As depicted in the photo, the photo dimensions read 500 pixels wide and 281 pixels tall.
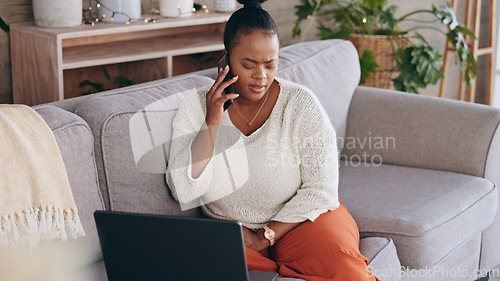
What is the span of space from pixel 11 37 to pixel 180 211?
1013 millimetres

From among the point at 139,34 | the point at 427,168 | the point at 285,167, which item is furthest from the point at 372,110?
the point at 139,34

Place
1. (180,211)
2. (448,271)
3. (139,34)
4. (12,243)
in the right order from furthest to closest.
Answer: (139,34) → (448,271) → (180,211) → (12,243)

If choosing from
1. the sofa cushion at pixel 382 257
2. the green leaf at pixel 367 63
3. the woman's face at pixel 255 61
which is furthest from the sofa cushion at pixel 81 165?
the green leaf at pixel 367 63

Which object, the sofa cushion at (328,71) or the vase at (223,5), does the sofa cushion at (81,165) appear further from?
the vase at (223,5)

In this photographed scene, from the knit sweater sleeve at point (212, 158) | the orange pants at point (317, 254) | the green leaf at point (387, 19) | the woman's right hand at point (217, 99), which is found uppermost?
the green leaf at point (387, 19)

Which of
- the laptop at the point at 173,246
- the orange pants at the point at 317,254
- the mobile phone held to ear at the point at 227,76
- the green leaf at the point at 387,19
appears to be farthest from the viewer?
the green leaf at the point at 387,19

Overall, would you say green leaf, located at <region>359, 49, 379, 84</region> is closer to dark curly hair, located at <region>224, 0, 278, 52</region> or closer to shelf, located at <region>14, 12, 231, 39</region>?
shelf, located at <region>14, 12, 231, 39</region>

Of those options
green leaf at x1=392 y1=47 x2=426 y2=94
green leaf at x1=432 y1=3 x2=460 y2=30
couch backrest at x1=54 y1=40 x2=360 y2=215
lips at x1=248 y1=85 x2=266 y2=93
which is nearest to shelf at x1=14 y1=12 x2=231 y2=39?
couch backrest at x1=54 y1=40 x2=360 y2=215

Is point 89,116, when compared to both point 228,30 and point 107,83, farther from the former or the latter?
point 107,83

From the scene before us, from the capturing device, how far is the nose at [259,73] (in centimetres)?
167

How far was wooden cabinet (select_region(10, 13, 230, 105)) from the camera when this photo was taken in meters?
2.24

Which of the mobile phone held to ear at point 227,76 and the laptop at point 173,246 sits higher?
the mobile phone held to ear at point 227,76

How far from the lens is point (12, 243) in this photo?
1.50 m

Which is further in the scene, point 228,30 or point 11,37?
point 11,37
